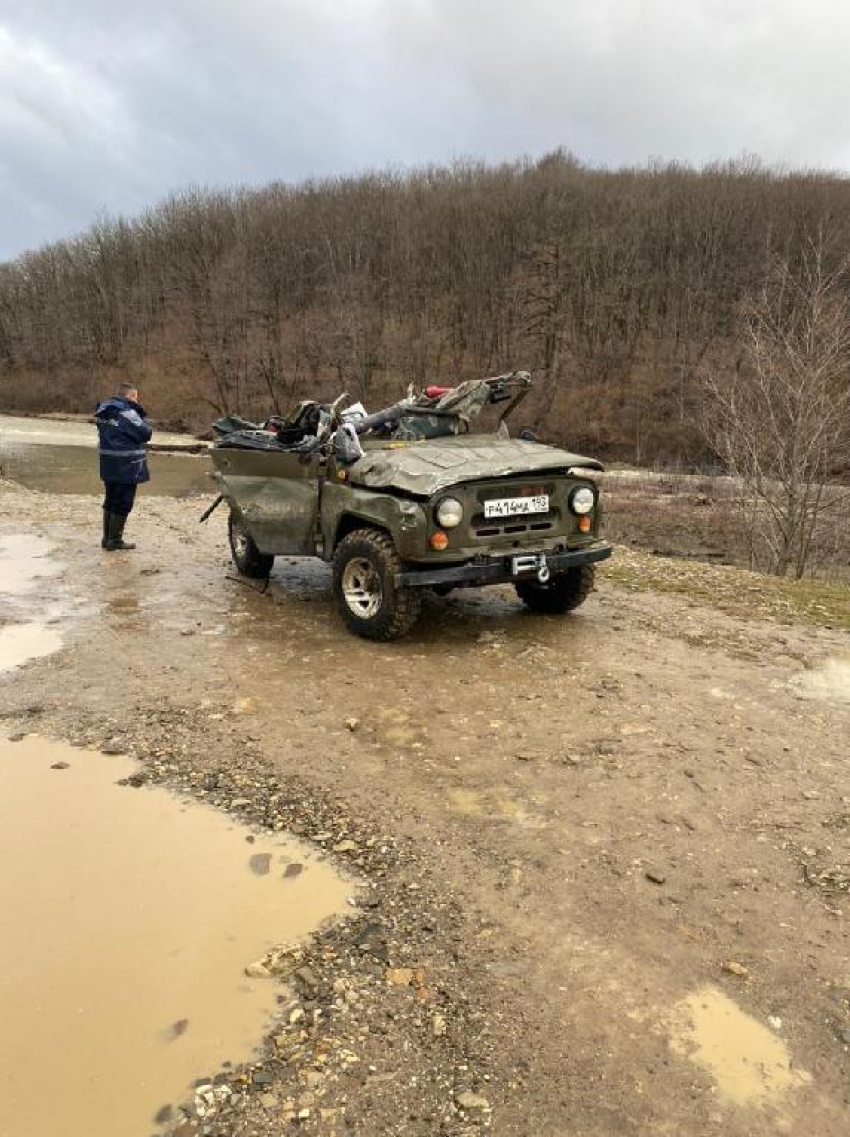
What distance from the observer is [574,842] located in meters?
3.44

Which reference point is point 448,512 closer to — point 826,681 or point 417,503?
point 417,503

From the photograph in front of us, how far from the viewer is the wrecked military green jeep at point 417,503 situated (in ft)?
18.7

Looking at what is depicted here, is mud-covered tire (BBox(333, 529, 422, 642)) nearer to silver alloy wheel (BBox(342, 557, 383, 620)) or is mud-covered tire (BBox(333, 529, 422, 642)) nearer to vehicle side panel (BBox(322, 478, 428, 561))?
silver alloy wheel (BBox(342, 557, 383, 620))

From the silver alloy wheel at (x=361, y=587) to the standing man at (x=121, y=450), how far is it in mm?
3938

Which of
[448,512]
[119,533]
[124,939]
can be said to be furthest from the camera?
[119,533]

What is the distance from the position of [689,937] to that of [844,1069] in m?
0.61

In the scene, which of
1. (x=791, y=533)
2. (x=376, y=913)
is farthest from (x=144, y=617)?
(x=791, y=533)

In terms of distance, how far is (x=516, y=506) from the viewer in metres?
5.92

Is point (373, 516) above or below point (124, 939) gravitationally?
above

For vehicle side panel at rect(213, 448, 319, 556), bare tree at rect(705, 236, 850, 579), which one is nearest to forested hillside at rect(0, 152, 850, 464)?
bare tree at rect(705, 236, 850, 579)

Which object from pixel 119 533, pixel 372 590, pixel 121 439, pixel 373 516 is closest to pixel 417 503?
pixel 373 516

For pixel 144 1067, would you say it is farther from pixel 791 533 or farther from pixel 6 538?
pixel 791 533

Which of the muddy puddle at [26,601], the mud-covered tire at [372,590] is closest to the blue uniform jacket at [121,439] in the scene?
the muddy puddle at [26,601]

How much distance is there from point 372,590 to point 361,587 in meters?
0.13
